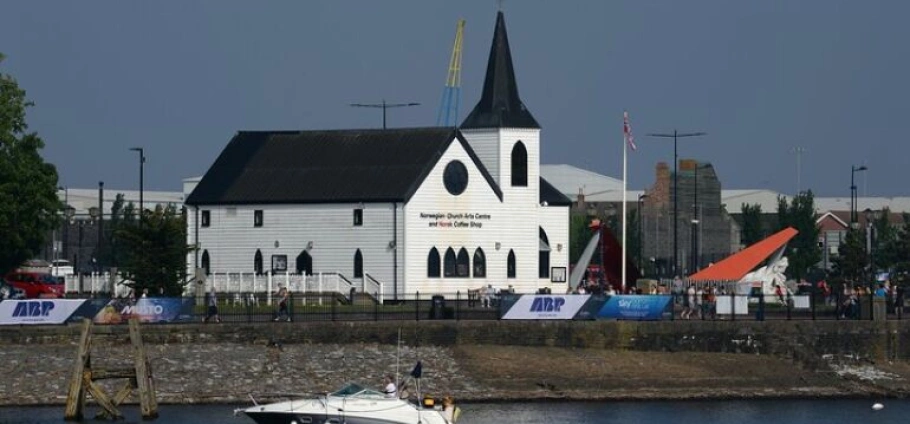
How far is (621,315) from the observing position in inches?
2840

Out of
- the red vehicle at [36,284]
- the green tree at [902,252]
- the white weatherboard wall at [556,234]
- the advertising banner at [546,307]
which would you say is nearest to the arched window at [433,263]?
the white weatherboard wall at [556,234]

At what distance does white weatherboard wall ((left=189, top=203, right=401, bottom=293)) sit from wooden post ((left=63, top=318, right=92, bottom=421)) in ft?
105

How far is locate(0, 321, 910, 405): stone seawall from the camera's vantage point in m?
65.3

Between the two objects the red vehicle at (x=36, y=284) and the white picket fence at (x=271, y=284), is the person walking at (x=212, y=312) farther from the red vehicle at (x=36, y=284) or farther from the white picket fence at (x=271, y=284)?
the red vehicle at (x=36, y=284)

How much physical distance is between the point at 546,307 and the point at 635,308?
2.98 meters

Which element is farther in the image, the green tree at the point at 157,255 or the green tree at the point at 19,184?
the green tree at the point at 19,184

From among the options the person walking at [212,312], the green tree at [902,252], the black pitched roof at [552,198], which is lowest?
the person walking at [212,312]

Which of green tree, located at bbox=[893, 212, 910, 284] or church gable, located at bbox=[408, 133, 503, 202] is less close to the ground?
church gable, located at bbox=[408, 133, 503, 202]

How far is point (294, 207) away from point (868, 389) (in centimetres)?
2994

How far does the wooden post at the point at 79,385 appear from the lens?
192 feet

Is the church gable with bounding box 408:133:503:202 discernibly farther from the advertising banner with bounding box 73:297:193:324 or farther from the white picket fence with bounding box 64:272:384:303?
the advertising banner with bounding box 73:297:193:324

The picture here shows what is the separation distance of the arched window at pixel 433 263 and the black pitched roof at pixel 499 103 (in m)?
7.05

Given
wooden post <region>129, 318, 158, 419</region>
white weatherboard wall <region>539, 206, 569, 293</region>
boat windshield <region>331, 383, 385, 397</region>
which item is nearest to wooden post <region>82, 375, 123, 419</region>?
wooden post <region>129, 318, 158, 419</region>

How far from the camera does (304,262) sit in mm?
92562
